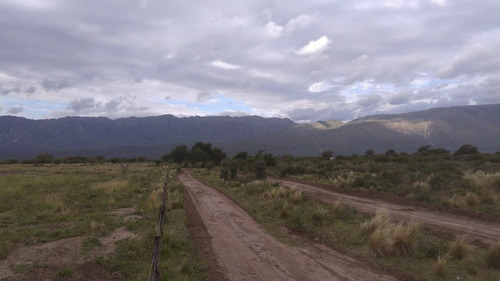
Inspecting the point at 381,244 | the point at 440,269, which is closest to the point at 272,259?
the point at 381,244

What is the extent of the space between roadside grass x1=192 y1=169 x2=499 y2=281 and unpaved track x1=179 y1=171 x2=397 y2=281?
584 millimetres

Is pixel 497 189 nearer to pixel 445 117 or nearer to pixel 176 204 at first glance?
pixel 176 204

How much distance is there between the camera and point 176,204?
58.4 ft

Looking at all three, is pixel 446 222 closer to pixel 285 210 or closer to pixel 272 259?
pixel 285 210

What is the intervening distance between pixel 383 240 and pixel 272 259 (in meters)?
3.15

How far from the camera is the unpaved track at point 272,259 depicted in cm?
769

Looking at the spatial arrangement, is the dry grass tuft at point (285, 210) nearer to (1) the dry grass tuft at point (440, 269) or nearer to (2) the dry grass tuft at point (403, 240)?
(2) the dry grass tuft at point (403, 240)

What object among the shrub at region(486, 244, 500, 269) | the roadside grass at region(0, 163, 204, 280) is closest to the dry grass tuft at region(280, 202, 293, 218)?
the roadside grass at region(0, 163, 204, 280)

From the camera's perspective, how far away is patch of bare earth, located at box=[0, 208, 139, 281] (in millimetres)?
7047

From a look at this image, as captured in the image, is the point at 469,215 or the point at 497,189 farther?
the point at 497,189

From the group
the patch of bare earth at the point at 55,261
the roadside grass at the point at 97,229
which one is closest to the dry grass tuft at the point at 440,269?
the roadside grass at the point at 97,229

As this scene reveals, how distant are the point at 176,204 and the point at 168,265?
9.60m

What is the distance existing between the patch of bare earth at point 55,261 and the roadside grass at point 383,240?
5486 mm

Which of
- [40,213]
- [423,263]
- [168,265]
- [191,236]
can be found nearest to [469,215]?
[423,263]
